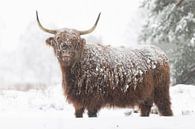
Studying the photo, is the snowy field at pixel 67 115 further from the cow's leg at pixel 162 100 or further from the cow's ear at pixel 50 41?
the cow's ear at pixel 50 41

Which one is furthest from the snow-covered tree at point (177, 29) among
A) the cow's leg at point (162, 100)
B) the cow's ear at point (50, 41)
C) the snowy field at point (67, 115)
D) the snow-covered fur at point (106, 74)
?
the cow's ear at point (50, 41)

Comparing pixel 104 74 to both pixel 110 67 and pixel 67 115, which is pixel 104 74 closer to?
pixel 110 67

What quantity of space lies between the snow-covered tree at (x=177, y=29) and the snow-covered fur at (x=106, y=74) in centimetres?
641

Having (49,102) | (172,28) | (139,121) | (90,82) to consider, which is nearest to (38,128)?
(139,121)

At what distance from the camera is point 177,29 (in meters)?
16.6

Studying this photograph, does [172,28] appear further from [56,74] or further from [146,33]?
[56,74]

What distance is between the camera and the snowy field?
255 inches

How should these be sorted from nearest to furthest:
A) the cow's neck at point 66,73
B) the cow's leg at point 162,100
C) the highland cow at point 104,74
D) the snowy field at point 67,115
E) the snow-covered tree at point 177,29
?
the snowy field at point 67,115
the highland cow at point 104,74
the cow's neck at point 66,73
the cow's leg at point 162,100
the snow-covered tree at point 177,29

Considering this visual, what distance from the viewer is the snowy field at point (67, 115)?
6.47 m

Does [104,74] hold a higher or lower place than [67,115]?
higher

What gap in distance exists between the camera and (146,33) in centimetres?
1852

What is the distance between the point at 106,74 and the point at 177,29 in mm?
7913

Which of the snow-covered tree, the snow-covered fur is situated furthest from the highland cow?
the snow-covered tree

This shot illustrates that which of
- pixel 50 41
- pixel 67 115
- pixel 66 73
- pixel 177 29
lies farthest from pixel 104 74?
pixel 177 29
